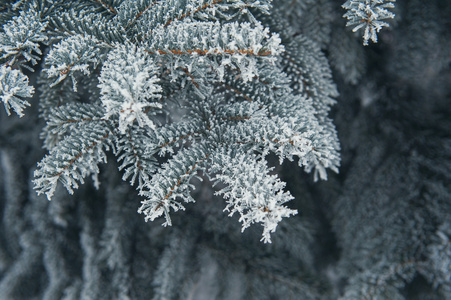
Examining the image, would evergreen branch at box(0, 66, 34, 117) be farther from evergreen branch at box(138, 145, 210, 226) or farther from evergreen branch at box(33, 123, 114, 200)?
evergreen branch at box(138, 145, 210, 226)

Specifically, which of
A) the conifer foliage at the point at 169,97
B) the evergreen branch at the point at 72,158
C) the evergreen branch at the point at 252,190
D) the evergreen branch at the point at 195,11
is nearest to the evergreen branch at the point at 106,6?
the conifer foliage at the point at 169,97

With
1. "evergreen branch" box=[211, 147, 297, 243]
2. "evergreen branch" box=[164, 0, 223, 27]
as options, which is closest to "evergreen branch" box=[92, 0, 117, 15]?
"evergreen branch" box=[164, 0, 223, 27]

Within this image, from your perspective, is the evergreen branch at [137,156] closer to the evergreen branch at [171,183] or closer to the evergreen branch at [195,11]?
the evergreen branch at [171,183]

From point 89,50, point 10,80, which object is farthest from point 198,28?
point 10,80

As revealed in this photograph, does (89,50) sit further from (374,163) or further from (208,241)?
(374,163)

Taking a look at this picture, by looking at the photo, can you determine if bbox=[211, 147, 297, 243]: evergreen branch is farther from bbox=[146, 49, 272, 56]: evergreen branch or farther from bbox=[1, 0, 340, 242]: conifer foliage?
bbox=[146, 49, 272, 56]: evergreen branch

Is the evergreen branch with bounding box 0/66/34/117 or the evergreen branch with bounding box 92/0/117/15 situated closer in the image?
the evergreen branch with bounding box 0/66/34/117

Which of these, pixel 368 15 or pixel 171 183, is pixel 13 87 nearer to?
pixel 171 183

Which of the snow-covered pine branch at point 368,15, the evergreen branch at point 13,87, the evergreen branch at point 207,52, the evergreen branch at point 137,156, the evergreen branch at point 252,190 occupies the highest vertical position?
the snow-covered pine branch at point 368,15

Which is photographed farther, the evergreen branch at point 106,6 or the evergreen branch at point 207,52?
the evergreen branch at point 106,6

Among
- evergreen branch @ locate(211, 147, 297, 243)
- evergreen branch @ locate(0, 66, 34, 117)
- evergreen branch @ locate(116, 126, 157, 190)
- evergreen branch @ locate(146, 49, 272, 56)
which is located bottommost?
evergreen branch @ locate(211, 147, 297, 243)

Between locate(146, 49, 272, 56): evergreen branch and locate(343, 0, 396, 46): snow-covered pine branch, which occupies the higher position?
locate(343, 0, 396, 46): snow-covered pine branch
